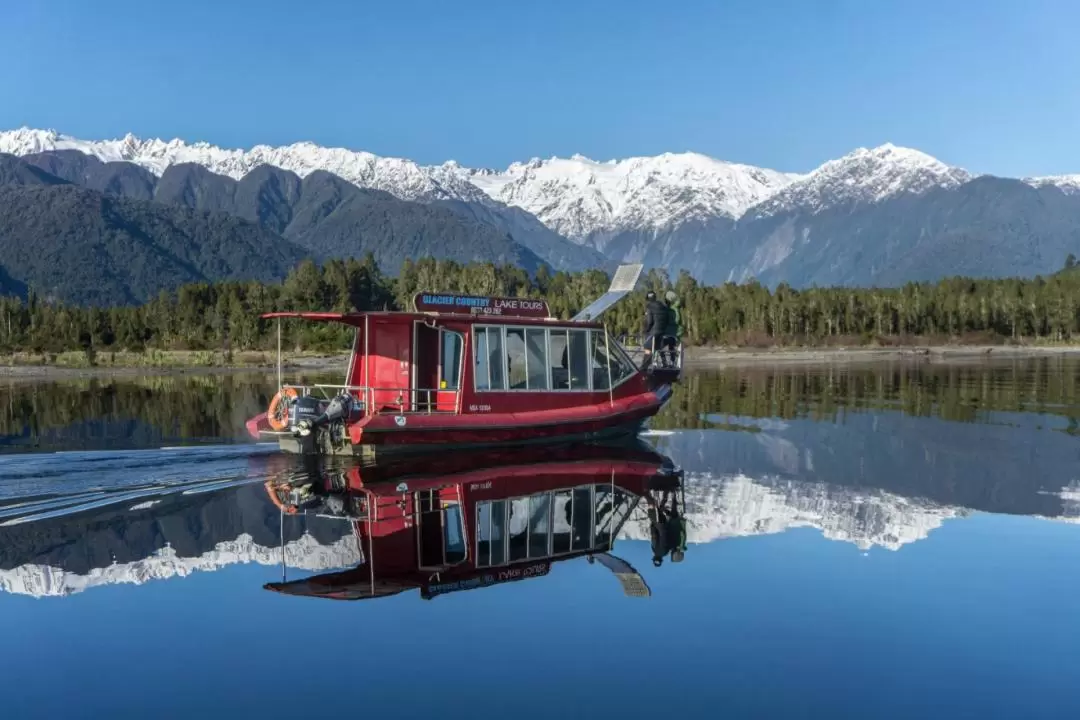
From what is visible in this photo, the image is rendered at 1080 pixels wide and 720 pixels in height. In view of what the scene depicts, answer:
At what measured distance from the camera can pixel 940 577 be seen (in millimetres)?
13672

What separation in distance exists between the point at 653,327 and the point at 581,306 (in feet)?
325

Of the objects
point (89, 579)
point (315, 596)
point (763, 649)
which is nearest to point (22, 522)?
point (89, 579)

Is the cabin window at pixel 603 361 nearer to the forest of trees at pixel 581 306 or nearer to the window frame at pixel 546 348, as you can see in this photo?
the window frame at pixel 546 348

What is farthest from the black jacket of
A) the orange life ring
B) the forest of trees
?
the forest of trees

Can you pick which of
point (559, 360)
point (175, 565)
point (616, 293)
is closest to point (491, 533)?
point (175, 565)

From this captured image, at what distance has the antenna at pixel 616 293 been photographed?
28641 millimetres

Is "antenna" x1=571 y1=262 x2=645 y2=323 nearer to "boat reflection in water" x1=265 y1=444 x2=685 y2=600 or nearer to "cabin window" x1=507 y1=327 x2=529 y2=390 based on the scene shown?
"cabin window" x1=507 y1=327 x2=529 y2=390

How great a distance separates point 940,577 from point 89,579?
10965 mm

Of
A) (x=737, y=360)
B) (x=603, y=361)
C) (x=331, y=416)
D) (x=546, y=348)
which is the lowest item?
(x=737, y=360)

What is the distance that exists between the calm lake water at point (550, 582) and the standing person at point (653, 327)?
545 cm

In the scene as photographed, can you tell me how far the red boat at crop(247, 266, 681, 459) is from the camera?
23656 millimetres

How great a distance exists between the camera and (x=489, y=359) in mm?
25781

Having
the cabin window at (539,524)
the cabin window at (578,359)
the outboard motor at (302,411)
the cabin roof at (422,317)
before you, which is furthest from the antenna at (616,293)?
the cabin window at (539,524)

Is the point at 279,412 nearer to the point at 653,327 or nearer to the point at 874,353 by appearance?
the point at 653,327
